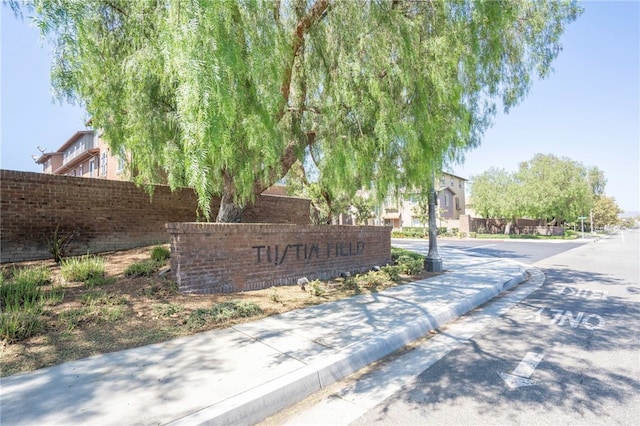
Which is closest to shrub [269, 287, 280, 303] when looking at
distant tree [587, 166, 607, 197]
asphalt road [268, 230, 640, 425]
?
asphalt road [268, 230, 640, 425]

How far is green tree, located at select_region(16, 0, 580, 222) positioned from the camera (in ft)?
15.7

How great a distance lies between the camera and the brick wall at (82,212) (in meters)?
8.01

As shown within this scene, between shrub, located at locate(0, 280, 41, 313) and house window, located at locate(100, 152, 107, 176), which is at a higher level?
house window, located at locate(100, 152, 107, 176)

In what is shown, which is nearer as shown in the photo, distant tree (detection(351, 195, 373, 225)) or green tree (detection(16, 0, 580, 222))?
green tree (detection(16, 0, 580, 222))

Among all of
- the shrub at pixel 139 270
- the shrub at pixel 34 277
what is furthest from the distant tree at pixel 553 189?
the shrub at pixel 34 277

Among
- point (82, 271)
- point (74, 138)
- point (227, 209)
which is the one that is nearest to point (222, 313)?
point (82, 271)

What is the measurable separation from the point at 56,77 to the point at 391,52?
6.34m

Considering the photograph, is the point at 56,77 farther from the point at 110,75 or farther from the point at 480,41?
the point at 480,41

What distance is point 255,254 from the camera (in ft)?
23.9

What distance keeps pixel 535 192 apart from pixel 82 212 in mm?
41906

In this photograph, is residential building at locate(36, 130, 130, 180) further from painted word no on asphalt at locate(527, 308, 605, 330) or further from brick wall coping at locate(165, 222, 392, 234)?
painted word no on asphalt at locate(527, 308, 605, 330)

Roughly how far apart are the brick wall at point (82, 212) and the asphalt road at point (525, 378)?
8.85 meters

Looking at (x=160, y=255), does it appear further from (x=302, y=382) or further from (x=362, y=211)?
(x=362, y=211)

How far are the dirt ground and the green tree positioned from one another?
2.10m
